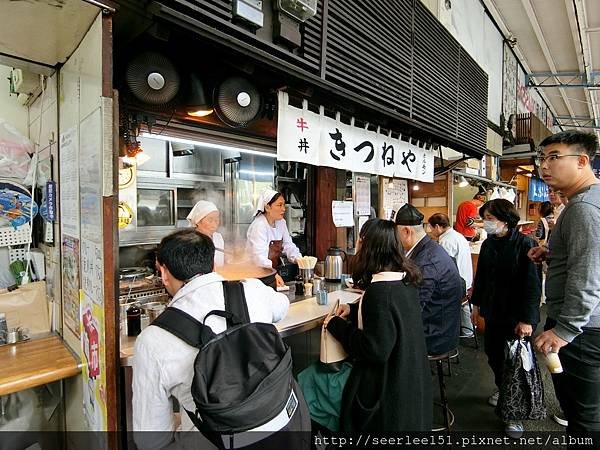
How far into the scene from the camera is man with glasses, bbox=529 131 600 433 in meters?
2.20

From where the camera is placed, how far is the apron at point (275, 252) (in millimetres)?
5602

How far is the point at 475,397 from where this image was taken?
13.5ft

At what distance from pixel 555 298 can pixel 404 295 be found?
1108mm

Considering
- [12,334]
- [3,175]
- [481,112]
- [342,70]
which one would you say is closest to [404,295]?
[342,70]

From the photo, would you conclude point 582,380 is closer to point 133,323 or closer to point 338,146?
point 338,146

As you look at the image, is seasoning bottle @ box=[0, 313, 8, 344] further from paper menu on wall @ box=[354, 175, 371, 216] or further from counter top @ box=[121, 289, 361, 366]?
paper menu on wall @ box=[354, 175, 371, 216]

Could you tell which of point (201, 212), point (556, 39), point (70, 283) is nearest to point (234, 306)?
point (70, 283)

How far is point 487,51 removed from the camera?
894cm

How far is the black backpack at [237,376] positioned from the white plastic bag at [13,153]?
207 cm

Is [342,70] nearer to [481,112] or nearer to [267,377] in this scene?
[267,377]

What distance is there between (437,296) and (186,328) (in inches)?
97.7

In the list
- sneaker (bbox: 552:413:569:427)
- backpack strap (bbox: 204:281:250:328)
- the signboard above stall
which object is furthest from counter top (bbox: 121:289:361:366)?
sneaker (bbox: 552:413:569:427)

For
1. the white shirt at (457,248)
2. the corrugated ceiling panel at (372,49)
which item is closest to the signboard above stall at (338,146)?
the corrugated ceiling panel at (372,49)

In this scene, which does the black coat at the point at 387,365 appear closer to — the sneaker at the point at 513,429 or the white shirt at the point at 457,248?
the sneaker at the point at 513,429
